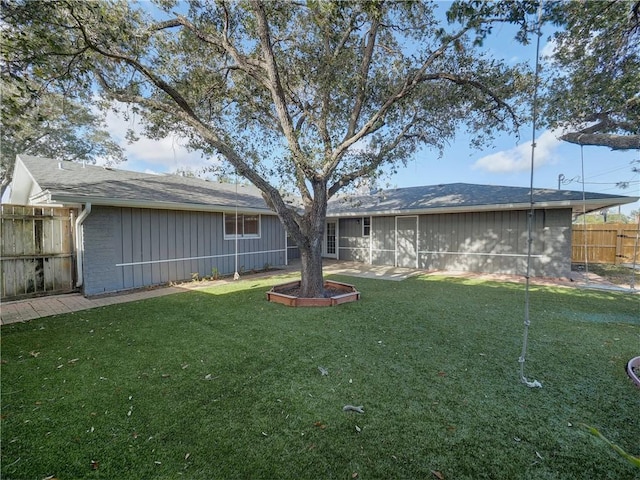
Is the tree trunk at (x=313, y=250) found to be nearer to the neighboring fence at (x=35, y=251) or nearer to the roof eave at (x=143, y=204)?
the roof eave at (x=143, y=204)

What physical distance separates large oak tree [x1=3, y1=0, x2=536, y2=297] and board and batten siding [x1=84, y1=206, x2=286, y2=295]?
234cm

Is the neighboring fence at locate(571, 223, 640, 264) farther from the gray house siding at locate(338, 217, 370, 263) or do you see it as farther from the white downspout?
the white downspout

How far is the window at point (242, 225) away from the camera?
32.3 ft

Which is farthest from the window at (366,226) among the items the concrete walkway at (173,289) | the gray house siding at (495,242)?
the gray house siding at (495,242)

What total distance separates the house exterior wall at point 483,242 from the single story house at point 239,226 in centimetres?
3

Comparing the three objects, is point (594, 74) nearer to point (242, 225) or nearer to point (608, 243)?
point (608, 243)

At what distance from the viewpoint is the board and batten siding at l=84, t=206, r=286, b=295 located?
684 centimetres

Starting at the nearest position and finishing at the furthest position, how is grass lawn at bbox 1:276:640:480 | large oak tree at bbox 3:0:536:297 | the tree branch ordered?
grass lawn at bbox 1:276:640:480, large oak tree at bbox 3:0:536:297, the tree branch

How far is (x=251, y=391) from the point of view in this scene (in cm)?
284

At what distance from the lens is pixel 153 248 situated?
25.9 ft

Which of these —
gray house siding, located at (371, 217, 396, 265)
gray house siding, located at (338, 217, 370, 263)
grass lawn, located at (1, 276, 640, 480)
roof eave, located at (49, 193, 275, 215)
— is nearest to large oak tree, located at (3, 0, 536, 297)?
roof eave, located at (49, 193, 275, 215)

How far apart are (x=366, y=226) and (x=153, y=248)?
8512 mm

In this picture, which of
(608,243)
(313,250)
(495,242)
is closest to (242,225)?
(313,250)

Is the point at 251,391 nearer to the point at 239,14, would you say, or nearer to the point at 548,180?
the point at 239,14
